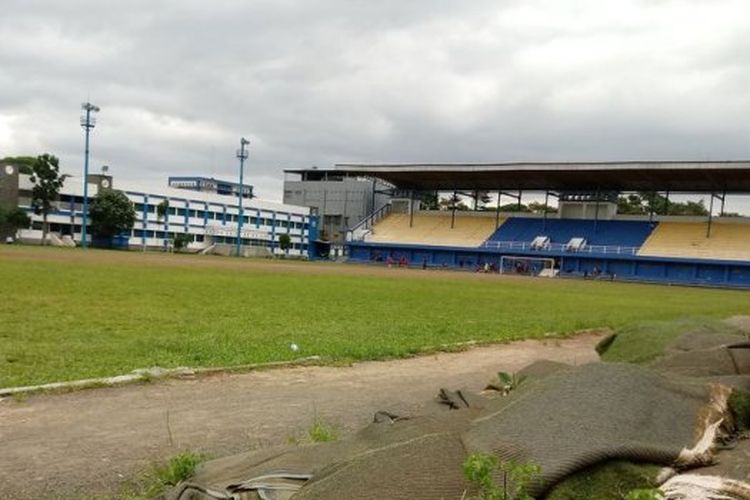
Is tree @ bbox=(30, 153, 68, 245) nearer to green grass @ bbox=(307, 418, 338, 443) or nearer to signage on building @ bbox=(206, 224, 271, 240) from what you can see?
signage on building @ bbox=(206, 224, 271, 240)

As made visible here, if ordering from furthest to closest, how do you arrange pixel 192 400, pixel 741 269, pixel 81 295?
pixel 741 269 → pixel 81 295 → pixel 192 400

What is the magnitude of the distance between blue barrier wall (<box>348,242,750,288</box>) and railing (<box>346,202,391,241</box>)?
1.34 metres

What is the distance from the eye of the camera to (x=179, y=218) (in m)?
91.4

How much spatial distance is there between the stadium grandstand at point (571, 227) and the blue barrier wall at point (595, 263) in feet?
0.29

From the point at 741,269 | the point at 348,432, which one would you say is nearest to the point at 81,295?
the point at 348,432

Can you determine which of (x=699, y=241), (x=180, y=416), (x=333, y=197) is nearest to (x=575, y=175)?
(x=699, y=241)

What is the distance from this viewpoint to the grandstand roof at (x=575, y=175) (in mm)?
55969

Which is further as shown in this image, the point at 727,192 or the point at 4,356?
the point at 727,192

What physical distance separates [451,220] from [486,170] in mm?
13107

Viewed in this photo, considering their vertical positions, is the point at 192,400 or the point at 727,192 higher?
the point at 727,192

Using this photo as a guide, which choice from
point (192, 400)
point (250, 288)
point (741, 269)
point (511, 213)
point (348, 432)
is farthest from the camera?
point (511, 213)

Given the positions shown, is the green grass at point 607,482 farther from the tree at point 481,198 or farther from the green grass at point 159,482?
the tree at point 481,198

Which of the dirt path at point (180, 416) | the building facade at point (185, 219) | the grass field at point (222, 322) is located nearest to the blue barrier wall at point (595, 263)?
the building facade at point (185, 219)

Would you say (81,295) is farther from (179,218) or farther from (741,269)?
(179,218)
